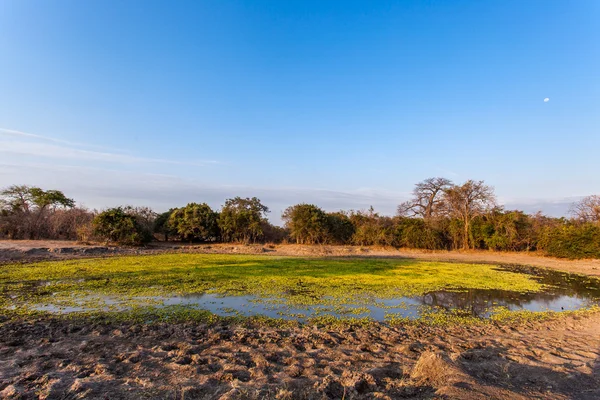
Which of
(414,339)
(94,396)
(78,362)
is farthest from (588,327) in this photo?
(78,362)

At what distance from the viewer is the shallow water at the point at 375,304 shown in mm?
6977

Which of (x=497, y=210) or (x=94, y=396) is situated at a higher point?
(x=497, y=210)

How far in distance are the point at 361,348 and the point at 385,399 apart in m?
1.76

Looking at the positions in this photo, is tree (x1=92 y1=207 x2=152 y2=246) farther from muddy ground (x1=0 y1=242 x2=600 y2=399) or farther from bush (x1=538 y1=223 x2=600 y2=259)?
bush (x1=538 y1=223 x2=600 y2=259)

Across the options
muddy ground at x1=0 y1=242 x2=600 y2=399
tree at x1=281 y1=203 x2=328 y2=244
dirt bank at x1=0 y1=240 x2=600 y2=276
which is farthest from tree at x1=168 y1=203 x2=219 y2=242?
muddy ground at x1=0 y1=242 x2=600 y2=399

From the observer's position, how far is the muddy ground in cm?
318

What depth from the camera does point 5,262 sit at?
14.2 meters

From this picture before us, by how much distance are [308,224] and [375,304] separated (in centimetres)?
2104

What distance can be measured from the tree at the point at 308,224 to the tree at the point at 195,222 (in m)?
8.21

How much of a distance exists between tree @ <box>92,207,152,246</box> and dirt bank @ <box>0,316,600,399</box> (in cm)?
2176

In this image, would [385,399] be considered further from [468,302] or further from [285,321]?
[468,302]

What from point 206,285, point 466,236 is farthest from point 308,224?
point 206,285

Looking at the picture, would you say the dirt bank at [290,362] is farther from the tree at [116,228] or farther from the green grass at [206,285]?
the tree at [116,228]

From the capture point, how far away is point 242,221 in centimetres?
3038
